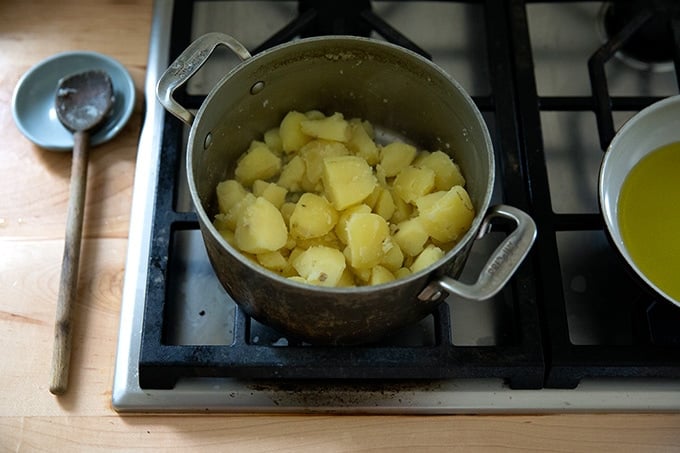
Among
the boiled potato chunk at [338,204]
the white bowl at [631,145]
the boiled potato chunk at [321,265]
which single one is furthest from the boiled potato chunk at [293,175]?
the white bowl at [631,145]

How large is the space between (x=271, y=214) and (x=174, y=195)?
136mm

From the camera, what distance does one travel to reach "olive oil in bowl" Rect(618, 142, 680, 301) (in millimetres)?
800

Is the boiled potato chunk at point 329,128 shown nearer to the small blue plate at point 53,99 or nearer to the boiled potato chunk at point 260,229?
the boiled potato chunk at point 260,229

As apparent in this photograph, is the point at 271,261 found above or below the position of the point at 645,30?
below

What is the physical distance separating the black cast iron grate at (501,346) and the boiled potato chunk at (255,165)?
7 centimetres

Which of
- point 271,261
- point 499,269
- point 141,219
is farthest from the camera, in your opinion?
point 141,219

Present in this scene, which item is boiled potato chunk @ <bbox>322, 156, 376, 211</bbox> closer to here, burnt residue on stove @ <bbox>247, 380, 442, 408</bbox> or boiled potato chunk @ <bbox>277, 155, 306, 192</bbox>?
boiled potato chunk @ <bbox>277, 155, 306, 192</bbox>

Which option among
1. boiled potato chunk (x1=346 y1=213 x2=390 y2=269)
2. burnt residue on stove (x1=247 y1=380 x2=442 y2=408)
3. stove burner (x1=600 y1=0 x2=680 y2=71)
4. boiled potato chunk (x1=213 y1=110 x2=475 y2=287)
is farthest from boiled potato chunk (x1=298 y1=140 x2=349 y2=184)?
stove burner (x1=600 y1=0 x2=680 y2=71)

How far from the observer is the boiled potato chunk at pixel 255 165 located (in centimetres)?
86

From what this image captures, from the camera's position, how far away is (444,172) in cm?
83

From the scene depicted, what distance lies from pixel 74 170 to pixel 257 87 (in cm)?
24

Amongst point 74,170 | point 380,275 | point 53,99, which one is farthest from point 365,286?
point 53,99

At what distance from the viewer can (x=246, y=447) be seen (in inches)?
31.1

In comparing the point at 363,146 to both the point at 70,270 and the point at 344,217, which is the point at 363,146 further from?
the point at 70,270
